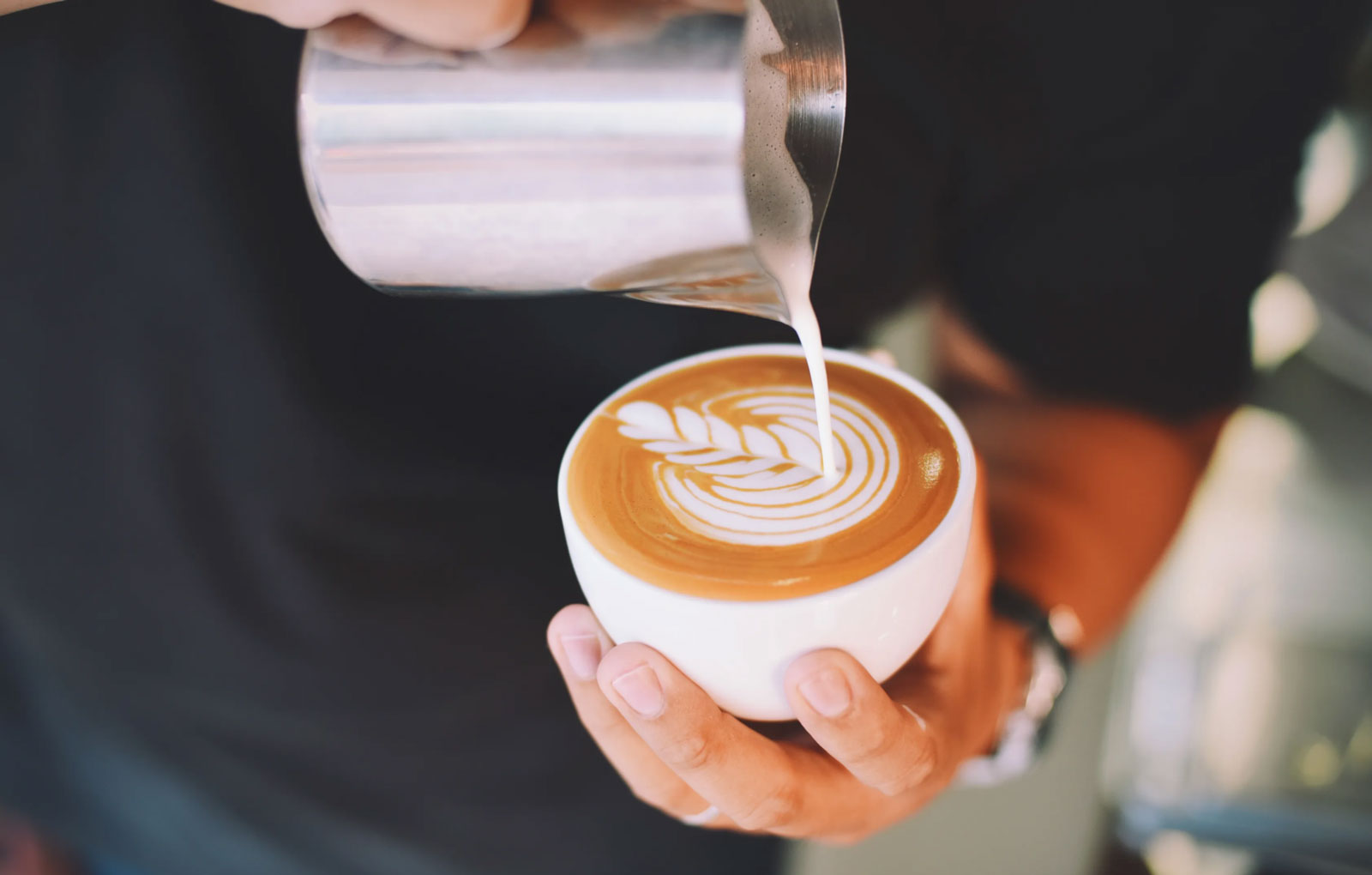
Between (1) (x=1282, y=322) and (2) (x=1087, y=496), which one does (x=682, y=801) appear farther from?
(1) (x=1282, y=322)

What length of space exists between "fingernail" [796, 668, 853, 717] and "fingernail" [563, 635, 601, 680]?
0.51ft

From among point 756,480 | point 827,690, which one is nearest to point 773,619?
point 827,690

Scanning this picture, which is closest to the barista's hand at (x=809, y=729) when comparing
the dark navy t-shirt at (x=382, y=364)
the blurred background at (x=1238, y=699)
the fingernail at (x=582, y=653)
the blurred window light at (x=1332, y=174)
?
the fingernail at (x=582, y=653)

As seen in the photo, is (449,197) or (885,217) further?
(885,217)

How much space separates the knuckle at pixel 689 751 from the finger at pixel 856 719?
2.7 inches

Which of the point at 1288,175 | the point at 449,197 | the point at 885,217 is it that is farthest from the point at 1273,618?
the point at 449,197

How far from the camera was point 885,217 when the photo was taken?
3.68ft

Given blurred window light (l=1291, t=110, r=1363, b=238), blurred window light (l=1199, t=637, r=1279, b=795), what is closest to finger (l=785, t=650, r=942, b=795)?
blurred window light (l=1291, t=110, r=1363, b=238)

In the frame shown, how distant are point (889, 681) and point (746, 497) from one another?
23 cm

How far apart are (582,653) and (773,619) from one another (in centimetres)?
16

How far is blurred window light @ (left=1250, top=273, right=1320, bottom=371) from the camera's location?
5.21ft

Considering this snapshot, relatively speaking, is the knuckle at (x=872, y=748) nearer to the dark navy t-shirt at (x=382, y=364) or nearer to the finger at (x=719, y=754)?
the finger at (x=719, y=754)

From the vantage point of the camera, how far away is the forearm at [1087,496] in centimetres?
115

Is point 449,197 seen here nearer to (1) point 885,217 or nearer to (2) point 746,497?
(2) point 746,497
